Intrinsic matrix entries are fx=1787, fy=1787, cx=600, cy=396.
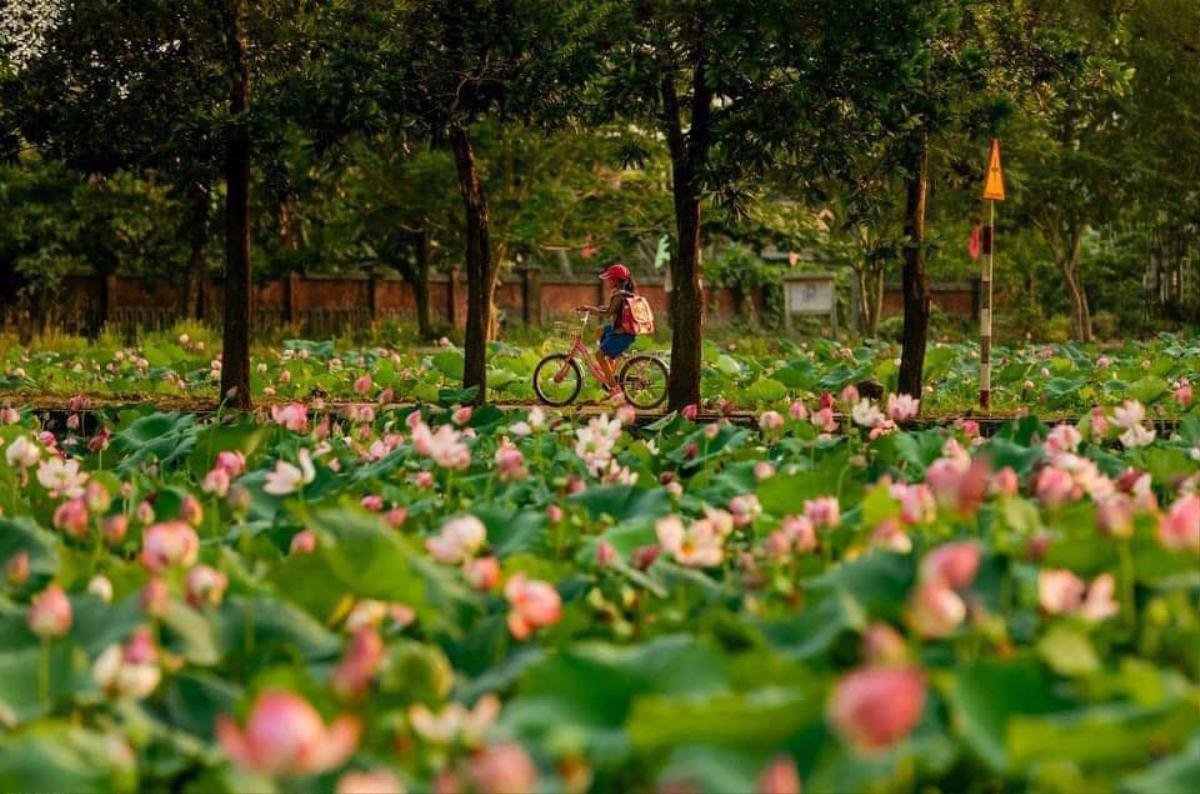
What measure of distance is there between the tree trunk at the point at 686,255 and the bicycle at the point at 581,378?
125cm

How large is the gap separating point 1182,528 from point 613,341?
11486mm

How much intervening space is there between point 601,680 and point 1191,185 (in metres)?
29.4

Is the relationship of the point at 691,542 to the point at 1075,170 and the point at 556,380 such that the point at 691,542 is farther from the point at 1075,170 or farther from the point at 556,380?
the point at 1075,170

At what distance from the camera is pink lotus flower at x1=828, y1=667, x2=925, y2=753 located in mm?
1774

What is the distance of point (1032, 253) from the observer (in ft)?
126

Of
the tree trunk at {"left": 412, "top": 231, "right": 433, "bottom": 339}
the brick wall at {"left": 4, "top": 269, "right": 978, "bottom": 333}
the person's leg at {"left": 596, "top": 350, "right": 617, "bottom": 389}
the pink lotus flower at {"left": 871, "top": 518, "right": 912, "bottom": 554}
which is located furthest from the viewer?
the brick wall at {"left": 4, "top": 269, "right": 978, "bottom": 333}

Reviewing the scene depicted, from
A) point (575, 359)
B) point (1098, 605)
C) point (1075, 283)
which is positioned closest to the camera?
point (1098, 605)

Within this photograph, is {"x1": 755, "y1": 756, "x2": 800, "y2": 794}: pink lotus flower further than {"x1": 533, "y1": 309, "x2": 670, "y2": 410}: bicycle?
No

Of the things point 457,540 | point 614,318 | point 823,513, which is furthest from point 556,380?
point 457,540

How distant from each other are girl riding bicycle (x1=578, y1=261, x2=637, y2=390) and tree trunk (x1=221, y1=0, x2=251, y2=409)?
262 centimetres

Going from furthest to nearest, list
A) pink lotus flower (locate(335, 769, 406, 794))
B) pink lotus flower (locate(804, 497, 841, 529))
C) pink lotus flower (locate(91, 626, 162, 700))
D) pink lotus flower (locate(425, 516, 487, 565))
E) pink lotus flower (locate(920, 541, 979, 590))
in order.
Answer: pink lotus flower (locate(804, 497, 841, 529)) < pink lotus flower (locate(425, 516, 487, 565)) < pink lotus flower (locate(91, 626, 162, 700)) < pink lotus flower (locate(920, 541, 979, 590)) < pink lotus flower (locate(335, 769, 406, 794))

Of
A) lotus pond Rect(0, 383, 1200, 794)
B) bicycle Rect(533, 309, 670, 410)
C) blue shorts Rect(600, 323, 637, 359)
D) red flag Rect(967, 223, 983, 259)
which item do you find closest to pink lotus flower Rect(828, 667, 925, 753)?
lotus pond Rect(0, 383, 1200, 794)

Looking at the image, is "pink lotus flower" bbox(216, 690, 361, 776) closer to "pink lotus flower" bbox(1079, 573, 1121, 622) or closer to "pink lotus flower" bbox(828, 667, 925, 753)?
"pink lotus flower" bbox(828, 667, 925, 753)

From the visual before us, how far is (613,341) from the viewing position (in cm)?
1432
